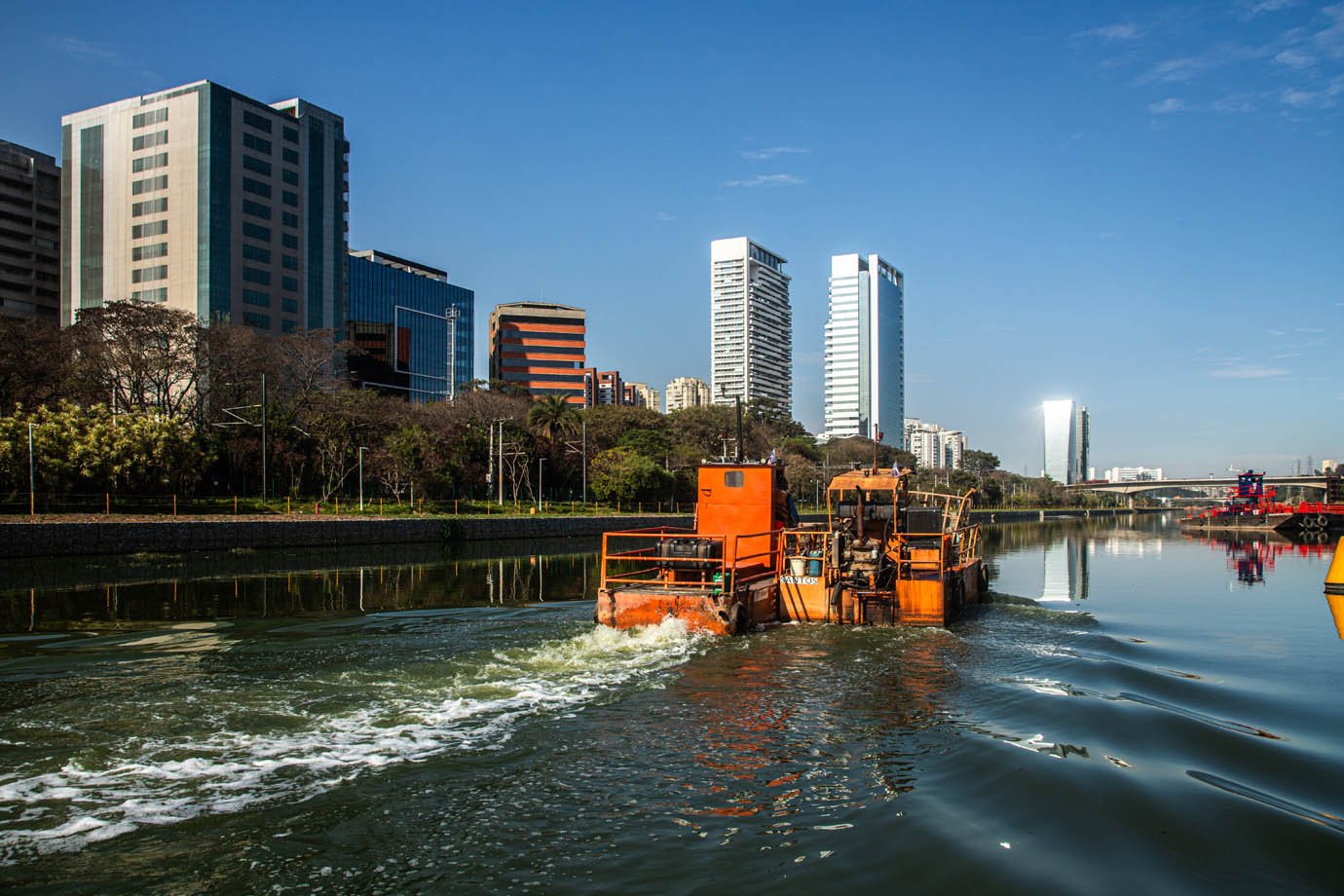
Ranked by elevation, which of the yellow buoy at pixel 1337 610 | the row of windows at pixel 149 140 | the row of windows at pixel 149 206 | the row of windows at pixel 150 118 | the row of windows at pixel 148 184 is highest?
the row of windows at pixel 150 118

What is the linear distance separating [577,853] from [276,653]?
29.7 feet

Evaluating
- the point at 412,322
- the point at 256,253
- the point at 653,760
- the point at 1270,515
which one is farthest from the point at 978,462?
the point at 653,760

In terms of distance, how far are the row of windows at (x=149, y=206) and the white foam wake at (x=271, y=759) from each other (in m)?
90.1

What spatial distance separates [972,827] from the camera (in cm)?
707

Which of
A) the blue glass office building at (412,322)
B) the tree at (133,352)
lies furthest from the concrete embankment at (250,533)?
the blue glass office building at (412,322)

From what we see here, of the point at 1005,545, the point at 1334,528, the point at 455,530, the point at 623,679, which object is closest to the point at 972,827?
the point at 623,679

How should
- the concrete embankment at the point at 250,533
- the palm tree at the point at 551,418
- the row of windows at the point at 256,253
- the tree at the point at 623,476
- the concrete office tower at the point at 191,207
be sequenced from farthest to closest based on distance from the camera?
the row of windows at the point at 256,253 < the concrete office tower at the point at 191,207 < the palm tree at the point at 551,418 < the tree at the point at 623,476 < the concrete embankment at the point at 250,533

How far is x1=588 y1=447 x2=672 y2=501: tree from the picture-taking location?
70.6 m

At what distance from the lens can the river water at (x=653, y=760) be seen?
20.2ft

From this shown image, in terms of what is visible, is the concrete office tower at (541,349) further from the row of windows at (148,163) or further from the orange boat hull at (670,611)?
the orange boat hull at (670,611)

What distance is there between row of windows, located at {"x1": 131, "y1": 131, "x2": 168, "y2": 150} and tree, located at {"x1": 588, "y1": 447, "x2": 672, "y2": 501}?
178ft

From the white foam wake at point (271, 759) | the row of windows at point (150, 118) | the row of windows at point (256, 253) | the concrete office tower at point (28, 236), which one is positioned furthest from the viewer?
the concrete office tower at point (28, 236)

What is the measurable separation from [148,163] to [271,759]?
96039 mm

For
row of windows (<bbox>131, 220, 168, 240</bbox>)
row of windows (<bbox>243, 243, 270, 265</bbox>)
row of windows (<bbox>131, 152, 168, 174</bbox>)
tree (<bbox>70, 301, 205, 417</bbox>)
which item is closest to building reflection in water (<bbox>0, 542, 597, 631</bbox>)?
tree (<bbox>70, 301, 205, 417</bbox>)
